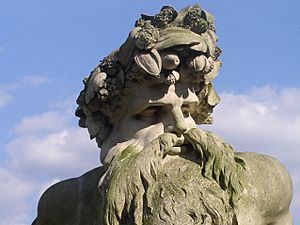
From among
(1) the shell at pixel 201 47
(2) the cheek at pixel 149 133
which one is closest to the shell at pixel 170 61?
(1) the shell at pixel 201 47

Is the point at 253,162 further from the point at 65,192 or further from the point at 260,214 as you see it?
the point at 65,192

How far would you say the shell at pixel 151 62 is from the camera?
18.4 ft

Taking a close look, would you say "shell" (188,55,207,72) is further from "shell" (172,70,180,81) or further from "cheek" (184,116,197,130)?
"cheek" (184,116,197,130)

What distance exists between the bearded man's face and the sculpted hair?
54mm

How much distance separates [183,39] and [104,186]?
89 cm

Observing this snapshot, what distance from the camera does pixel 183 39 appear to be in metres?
5.63

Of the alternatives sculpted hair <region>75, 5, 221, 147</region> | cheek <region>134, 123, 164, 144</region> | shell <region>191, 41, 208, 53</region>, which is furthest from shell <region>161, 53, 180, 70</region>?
cheek <region>134, 123, 164, 144</region>

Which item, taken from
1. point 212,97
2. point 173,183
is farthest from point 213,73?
point 173,183

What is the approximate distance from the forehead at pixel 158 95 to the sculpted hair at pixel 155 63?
0.05m

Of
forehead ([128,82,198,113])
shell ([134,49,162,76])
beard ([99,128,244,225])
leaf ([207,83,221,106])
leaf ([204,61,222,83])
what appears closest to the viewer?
beard ([99,128,244,225])

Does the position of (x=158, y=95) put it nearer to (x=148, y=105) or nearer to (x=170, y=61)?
(x=148, y=105)

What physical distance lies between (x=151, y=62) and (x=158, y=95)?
21cm

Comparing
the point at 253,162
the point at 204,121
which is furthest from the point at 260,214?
the point at 204,121

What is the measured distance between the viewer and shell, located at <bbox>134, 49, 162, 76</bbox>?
5.61 m
